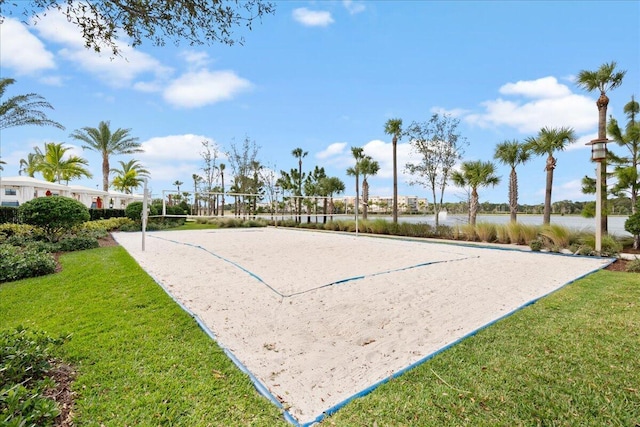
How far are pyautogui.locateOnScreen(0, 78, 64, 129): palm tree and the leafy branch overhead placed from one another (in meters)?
14.6

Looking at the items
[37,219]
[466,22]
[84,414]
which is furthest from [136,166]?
[84,414]

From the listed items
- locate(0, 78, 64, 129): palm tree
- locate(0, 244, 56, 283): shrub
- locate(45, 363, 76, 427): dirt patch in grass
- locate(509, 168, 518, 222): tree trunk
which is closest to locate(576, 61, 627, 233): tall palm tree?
locate(509, 168, 518, 222): tree trunk

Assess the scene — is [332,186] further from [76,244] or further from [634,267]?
[634,267]

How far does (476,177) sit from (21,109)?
1886 centimetres

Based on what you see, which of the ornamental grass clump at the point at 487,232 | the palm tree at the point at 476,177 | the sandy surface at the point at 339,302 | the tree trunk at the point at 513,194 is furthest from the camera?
the tree trunk at the point at 513,194

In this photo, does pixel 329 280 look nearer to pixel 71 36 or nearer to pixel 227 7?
Result: pixel 227 7

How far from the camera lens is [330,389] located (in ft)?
6.63

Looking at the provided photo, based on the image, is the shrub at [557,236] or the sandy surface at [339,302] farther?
the shrub at [557,236]

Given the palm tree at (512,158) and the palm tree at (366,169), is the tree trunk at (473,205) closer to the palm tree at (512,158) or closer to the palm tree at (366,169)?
the palm tree at (512,158)

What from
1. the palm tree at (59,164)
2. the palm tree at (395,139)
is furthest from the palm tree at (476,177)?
the palm tree at (59,164)

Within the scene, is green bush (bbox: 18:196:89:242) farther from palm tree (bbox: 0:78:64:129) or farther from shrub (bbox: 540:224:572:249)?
shrub (bbox: 540:224:572:249)

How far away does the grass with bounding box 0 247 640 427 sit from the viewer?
173 centimetres

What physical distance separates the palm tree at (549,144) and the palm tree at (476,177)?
1.58 metres

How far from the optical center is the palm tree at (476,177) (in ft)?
39.3
